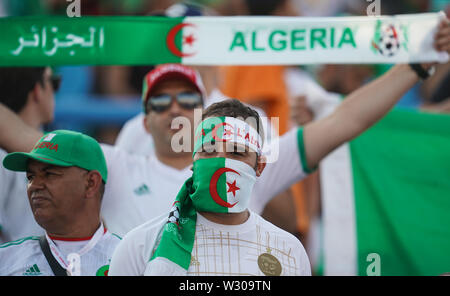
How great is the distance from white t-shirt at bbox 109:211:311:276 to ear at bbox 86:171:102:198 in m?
0.47

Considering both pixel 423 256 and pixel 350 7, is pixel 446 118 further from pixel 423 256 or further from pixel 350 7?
pixel 350 7

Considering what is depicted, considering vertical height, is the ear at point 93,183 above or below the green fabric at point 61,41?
below

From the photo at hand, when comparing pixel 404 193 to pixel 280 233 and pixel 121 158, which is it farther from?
pixel 280 233

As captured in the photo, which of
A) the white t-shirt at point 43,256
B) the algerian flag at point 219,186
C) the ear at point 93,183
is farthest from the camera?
the ear at point 93,183

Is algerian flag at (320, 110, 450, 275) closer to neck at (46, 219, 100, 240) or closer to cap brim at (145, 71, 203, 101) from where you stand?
cap brim at (145, 71, 203, 101)

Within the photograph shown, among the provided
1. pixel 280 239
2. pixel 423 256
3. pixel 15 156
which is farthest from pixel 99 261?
pixel 423 256

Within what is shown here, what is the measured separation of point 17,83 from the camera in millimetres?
3803

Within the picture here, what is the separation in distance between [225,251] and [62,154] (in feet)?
2.68

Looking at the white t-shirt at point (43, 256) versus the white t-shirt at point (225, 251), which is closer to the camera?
the white t-shirt at point (225, 251)

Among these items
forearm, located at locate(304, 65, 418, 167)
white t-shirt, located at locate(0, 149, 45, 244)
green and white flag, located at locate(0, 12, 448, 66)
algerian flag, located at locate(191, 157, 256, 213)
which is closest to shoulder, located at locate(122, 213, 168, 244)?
algerian flag, located at locate(191, 157, 256, 213)

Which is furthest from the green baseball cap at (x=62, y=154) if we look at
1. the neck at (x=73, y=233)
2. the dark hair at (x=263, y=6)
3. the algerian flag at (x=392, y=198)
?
the dark hair at (x=263, y=6)

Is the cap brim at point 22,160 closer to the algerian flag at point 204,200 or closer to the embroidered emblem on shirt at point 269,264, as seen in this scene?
the algerian flag at point 204,200

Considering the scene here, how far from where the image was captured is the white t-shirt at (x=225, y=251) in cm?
259

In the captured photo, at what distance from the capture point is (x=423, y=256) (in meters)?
4.37
